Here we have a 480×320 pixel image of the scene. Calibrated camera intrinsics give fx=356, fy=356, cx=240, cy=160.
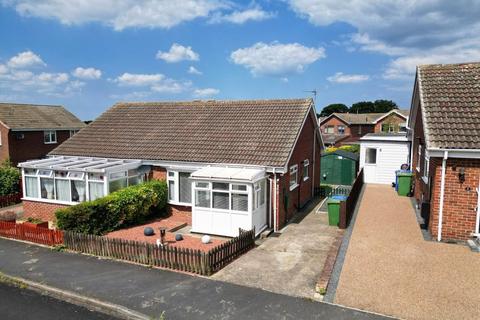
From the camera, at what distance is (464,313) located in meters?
7.84

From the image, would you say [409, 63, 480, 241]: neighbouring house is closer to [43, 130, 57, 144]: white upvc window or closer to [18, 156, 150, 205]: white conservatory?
[18, 156, 150, 205]: white conservatory

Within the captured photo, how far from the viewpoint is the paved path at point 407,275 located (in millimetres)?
8203

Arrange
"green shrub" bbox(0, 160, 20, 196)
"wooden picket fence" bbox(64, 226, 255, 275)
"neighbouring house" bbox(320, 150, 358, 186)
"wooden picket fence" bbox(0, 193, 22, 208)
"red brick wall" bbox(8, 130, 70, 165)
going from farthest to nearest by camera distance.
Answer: "red brick wall" bbox(8, 130, 70, 165), "neighbouring house" bbox(320, 150, 358, 186), "green shrub" bbox(0, 160, 20, 196), "wooden picket fence" bbox(0, 193, 22, 208), "wooden picket fence" bbox(64, 226, 255, 275)

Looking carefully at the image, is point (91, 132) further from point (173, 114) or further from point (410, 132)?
point (410, 132)

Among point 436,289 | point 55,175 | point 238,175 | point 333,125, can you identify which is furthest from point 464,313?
point 333,125

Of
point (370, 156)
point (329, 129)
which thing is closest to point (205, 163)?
point (370, 156)

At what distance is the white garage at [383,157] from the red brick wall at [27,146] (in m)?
28.6

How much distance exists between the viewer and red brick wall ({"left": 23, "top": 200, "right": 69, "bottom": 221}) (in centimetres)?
1680


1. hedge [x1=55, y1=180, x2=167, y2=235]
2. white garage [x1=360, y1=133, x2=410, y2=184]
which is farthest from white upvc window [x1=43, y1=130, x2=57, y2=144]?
white garage [x1=360, y1=133, x2=410, y2=184]

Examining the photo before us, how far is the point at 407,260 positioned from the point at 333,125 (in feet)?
176

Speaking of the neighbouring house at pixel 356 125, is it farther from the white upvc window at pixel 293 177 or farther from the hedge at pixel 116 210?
the hedge at pixel 116 210

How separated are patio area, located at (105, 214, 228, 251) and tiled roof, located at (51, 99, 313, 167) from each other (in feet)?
9.45

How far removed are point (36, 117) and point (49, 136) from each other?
2149 mm

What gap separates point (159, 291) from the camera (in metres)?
9.38
